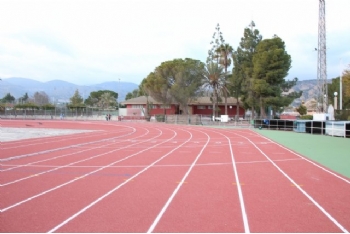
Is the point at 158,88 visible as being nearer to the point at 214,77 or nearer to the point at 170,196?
the point at 214,77

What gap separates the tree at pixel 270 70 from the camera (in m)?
41.6

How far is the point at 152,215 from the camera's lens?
17.9ft

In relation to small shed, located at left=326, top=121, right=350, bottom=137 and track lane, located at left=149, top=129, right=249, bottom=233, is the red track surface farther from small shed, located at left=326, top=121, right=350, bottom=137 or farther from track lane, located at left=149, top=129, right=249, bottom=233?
small shed, located at left=326, top=121, right=350, bottom=137

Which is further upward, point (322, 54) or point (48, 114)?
point (322, 54)

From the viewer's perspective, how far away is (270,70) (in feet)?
139

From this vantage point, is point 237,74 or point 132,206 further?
point 237,74

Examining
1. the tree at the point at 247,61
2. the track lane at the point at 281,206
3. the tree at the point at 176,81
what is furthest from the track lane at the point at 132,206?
the tree at the point at 176,81

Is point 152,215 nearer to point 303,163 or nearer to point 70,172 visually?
point 70,172

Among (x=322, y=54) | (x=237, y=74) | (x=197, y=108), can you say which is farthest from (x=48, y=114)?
(x=322, y=54)

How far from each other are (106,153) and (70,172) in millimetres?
4517

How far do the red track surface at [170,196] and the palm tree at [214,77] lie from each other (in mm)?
36179

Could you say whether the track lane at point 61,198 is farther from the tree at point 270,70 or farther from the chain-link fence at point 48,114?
the chain-link fence at point 48,114

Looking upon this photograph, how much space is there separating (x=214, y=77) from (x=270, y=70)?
7.93 metres

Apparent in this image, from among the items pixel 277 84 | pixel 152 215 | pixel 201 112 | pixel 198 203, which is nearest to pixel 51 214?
pixel 152 215
